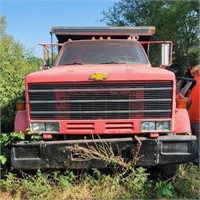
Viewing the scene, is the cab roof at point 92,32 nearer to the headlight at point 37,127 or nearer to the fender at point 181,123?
the fender at point 181,123

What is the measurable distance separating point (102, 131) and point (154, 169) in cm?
148

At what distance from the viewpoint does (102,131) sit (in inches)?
182

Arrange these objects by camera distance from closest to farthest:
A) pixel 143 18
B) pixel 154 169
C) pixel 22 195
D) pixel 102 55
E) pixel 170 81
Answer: pixel 170 81, pixel 22 195, pixel 154 169, pixel 102 55, pixel 143 18

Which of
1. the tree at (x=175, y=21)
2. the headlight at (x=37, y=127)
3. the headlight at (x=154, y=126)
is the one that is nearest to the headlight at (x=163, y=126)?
the headlight at (x=154, y=126)

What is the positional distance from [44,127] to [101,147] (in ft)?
2.71

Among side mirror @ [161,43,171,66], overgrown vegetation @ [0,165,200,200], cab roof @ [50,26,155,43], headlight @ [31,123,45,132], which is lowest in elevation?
overgrown vegetation @ [0,165,200,200]

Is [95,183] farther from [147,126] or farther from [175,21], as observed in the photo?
[175,21]

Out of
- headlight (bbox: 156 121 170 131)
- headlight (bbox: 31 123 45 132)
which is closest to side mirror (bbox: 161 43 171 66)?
headlight (bbox: 156 121 170 131)

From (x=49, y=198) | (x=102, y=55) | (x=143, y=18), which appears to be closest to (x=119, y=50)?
(x=102, y=55)

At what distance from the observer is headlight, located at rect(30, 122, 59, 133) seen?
4.68m

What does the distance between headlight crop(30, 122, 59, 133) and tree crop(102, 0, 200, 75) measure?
56.4 feet

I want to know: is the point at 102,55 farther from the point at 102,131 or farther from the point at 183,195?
the point at 183,195

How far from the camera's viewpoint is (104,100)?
4578mm

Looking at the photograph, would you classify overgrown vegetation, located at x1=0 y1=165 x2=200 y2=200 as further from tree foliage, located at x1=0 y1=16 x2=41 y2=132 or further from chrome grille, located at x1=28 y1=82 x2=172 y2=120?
tree foliage, located at x1=0 y1=16 x2=41 y2=132
